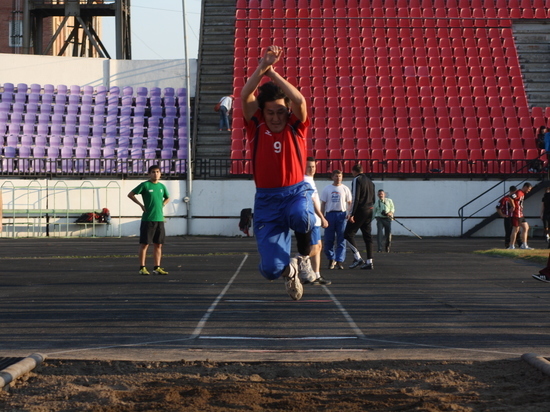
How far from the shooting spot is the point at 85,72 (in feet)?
123

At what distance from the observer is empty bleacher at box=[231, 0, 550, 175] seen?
110 feet

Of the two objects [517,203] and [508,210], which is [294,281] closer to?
[508,210]

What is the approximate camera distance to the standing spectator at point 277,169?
23.9 feet

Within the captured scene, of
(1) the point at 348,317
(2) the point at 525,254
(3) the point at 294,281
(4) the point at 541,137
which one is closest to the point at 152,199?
(1) the point at 348,317

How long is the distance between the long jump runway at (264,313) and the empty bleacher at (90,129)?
51.6 feet

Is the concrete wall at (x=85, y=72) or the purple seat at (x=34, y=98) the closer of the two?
the purple seat at (x=34, y=98)

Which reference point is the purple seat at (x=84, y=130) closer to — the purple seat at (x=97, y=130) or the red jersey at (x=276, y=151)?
the purple seat at (x=97, y=130)

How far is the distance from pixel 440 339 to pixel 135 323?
332 cm

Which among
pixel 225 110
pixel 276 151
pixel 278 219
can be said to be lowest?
pixel 278 219

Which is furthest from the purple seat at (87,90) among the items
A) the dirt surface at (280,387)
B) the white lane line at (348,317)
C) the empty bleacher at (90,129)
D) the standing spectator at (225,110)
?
the dirt surface at (280,387)

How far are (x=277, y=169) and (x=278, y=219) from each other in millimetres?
458

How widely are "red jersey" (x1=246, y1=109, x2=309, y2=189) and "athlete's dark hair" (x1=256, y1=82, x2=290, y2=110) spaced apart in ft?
0.29

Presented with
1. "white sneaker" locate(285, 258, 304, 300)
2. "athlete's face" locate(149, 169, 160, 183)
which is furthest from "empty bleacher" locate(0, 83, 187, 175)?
"white sneaker" locate(285, 258, 304, 300)

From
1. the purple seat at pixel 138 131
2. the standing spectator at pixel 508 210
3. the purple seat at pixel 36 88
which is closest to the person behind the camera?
the standing spectator at pixel 508 210
